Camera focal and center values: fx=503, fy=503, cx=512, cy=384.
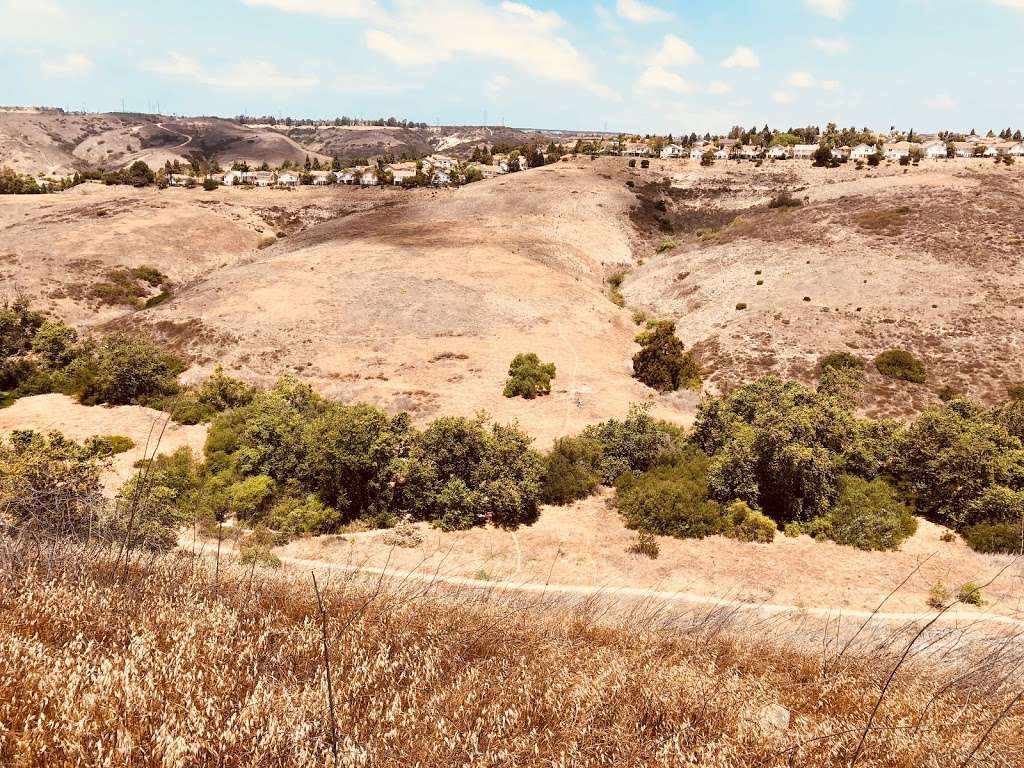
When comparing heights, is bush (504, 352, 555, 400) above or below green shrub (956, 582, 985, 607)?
above

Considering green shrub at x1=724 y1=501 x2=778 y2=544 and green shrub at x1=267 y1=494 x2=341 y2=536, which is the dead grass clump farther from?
green shrub at x1=267 y1=494 x2=341 y2=536

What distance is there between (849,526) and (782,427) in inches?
172

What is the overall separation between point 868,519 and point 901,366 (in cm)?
2264

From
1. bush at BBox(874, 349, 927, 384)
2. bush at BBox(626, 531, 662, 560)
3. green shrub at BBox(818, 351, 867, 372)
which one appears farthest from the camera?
green shrub at BBox(818, 351, 867, 372)

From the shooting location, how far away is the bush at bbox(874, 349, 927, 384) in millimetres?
35062

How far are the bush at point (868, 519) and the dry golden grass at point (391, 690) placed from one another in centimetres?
1288

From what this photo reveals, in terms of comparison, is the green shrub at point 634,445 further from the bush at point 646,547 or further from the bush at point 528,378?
the bush at point 528,378

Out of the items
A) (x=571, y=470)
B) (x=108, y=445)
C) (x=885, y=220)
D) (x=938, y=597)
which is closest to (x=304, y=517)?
(x=108, y=445)

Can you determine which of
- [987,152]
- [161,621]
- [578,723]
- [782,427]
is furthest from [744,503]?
[987,152]

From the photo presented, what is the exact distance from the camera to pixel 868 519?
63.5 ft

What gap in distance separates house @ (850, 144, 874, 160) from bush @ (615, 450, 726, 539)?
4665 inches

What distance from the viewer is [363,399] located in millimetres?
31328

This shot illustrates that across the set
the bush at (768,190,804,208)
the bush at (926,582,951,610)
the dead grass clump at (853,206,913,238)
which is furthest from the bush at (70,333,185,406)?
the bush at (768,190,804,208)

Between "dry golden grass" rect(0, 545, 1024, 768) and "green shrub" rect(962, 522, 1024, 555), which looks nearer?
"dry golden grass" rect(0, 545, 1024, 768)
